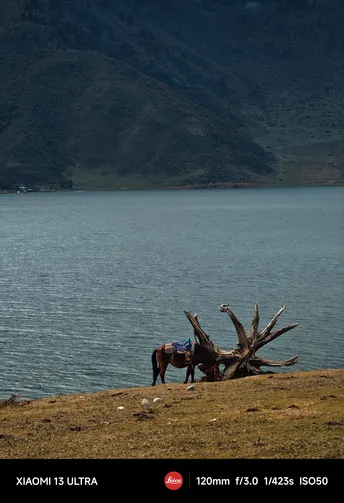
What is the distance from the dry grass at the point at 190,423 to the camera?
22109 millimetres

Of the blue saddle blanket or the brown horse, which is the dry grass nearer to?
the blue saddle blanket

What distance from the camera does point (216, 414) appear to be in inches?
1105
